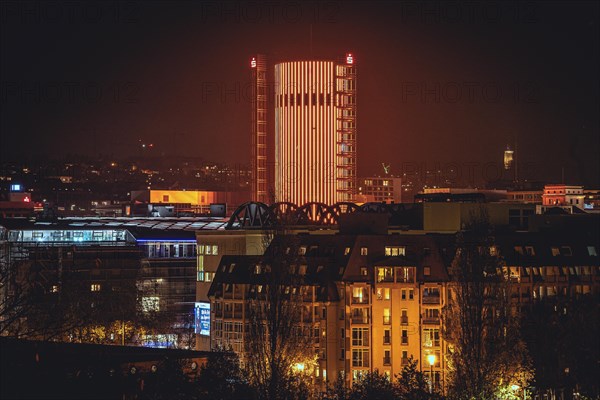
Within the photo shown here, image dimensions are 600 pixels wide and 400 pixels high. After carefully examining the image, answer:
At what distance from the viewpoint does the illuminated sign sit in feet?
424

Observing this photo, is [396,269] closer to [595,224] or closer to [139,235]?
[595,224]

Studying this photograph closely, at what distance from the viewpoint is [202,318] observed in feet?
431

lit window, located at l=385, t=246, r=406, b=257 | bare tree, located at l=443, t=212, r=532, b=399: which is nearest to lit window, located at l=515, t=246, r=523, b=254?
lit window, located at l=385, t=246, r=406, b=257

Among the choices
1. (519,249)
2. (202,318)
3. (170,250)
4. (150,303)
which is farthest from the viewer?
(170,250)

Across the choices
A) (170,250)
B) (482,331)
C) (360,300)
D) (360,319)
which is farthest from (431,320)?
(170,250)

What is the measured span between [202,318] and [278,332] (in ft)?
152

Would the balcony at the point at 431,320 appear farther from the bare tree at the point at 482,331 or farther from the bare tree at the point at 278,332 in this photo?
the bare tree at the point at 278,332

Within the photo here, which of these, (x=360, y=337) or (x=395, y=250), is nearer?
(x=360, y=337)

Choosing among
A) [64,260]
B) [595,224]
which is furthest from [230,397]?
[64,260]

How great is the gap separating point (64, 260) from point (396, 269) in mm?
53746

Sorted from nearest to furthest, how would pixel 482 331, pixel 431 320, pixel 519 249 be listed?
pixel 482 331 → pixel 431 320 → pixel 519 249

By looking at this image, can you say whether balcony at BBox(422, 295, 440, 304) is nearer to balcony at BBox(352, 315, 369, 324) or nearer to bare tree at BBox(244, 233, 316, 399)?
balcony at BBox(352, 315, 369, 324)

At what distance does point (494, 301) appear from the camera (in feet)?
300

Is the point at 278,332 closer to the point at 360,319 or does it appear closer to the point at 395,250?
the point at 360,319
